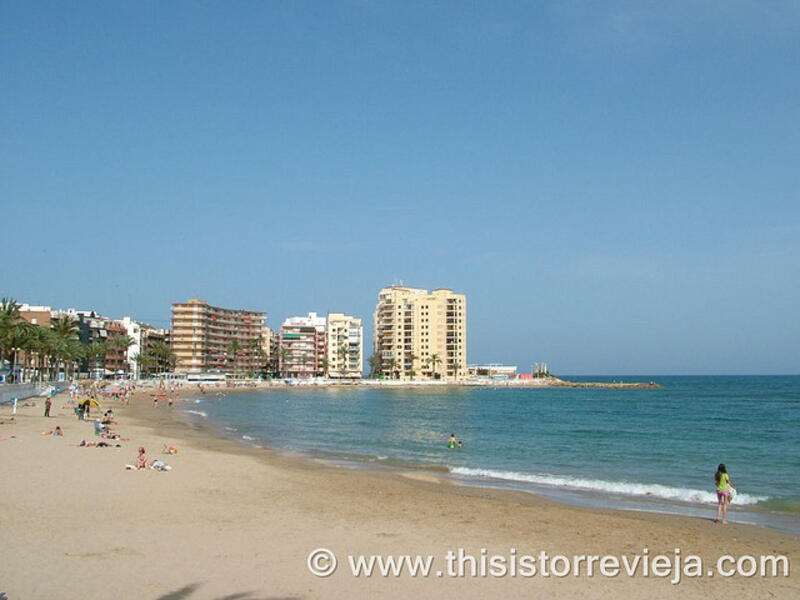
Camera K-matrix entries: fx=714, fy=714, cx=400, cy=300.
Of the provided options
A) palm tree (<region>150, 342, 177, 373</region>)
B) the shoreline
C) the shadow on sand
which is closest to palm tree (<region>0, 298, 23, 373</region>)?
the shoreline

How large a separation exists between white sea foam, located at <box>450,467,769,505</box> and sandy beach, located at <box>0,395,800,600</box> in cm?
240

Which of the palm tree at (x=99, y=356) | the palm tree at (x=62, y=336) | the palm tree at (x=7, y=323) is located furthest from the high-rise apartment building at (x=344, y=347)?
the palm tree at (x=7, y=323)

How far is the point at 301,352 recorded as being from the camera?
186000 millimetres

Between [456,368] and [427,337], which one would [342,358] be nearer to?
[427,337]

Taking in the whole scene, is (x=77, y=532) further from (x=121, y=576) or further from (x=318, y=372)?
(x=318, y=372)

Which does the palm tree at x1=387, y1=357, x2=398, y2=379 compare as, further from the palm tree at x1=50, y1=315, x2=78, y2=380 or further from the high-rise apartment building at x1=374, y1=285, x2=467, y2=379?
the palm tree at x1=50, y1=315, x2=78, y2=380

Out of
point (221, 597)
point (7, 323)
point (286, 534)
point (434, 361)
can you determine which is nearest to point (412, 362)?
point (434, 361)

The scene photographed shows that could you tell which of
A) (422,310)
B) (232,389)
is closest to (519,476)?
(232,389)

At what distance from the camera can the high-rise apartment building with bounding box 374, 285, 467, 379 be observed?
167875mm

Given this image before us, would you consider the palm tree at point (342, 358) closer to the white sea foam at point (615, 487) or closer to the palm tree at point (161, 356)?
the palm tree at point (161, 356)

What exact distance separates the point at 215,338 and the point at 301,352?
24537 mm

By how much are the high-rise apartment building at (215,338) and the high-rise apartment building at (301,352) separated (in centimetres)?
669

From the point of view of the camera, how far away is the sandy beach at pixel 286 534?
1077 cm

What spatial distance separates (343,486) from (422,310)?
149 meters
